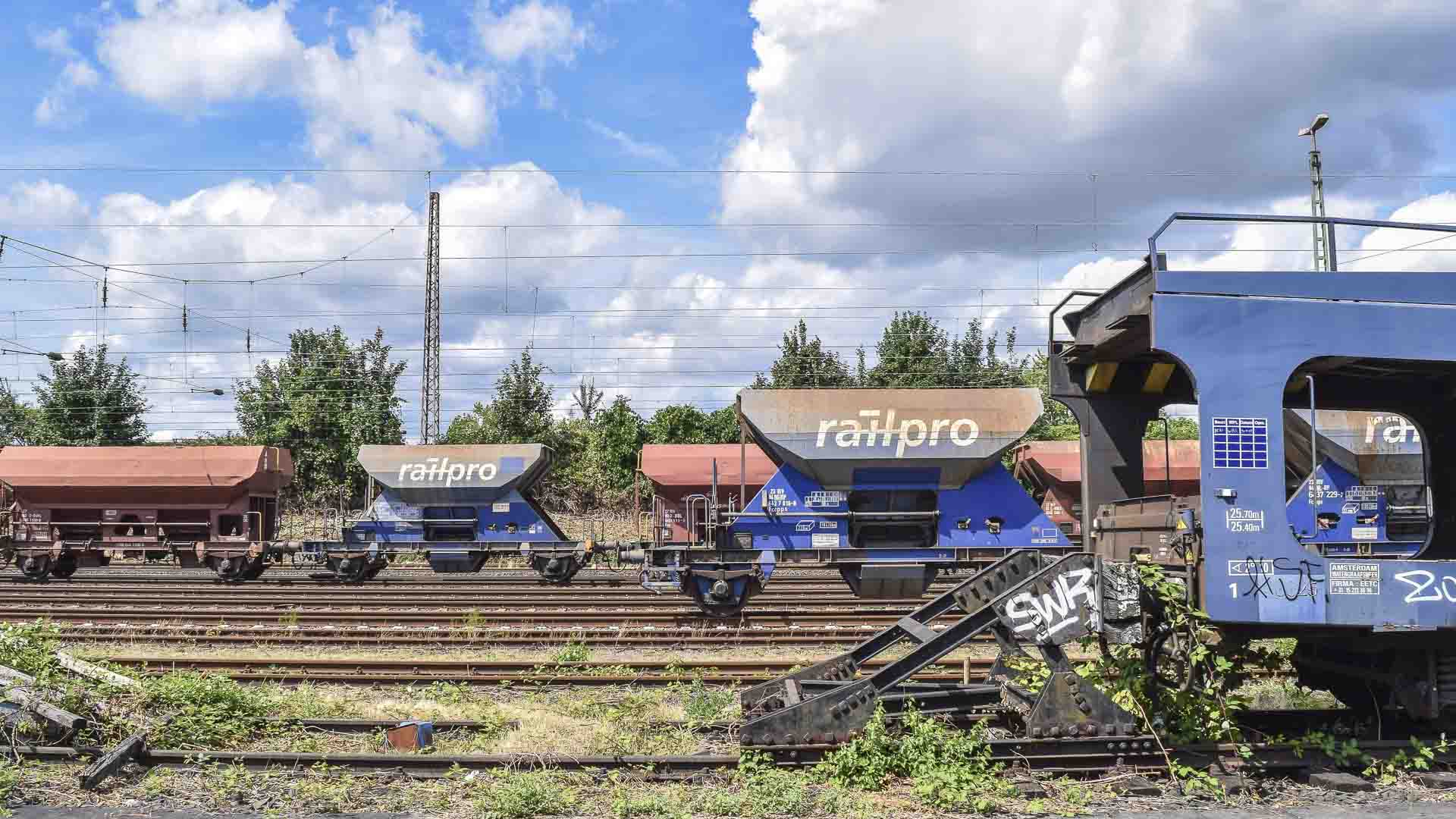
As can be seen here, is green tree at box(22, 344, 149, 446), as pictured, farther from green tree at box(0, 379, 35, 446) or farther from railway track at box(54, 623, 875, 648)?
railway track at box(54, 623, 875, 648)

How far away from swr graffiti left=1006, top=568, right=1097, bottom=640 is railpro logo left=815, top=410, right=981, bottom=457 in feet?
23.4

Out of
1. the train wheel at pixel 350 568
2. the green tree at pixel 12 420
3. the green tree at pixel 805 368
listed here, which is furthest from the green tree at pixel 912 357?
the green tree at pixel 12 420

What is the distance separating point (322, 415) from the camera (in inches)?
1451

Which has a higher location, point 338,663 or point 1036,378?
point 1036,378

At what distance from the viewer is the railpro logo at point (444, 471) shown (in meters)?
20.1

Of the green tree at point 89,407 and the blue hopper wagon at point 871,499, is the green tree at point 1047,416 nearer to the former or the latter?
the blue hopper wagon at point 871,499

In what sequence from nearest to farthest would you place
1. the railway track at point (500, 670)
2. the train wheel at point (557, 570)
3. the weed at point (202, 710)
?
the weed at point (202, 710)
the railway track at point (500, 670)
the train wheel at point (557, 570)

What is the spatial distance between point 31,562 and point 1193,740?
23.6 meters

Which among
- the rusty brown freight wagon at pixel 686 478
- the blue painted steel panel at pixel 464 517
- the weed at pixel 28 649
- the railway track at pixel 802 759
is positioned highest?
the rusty brown freight wagon at pixel 686 478

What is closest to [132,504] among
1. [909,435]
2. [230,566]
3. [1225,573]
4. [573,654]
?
[230,566]

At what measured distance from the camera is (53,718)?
7160 mm

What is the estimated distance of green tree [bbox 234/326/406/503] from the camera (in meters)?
36.6

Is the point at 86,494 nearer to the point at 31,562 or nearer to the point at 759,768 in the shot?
the point at 31,562

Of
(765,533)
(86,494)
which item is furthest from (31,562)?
(765,533)
